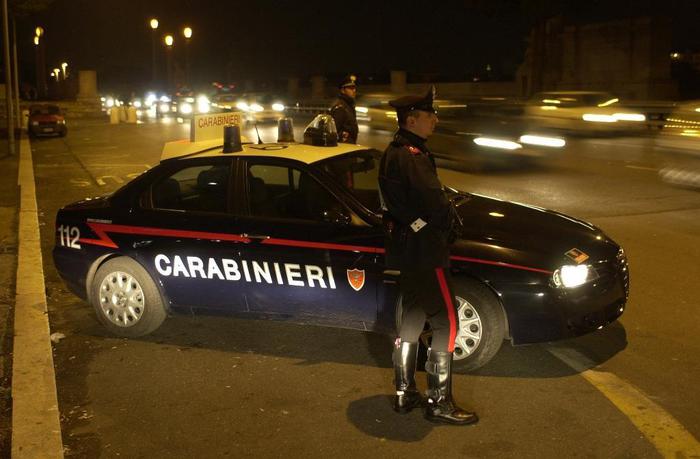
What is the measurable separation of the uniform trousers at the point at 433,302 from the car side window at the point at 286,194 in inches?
48.4

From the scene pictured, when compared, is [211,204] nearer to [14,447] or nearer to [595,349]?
[14,447]

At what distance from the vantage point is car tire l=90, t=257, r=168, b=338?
19.6 feet

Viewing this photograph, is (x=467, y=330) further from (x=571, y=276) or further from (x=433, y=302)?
(x=433, y=302)

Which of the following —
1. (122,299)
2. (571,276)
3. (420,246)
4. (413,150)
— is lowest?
(122,299)

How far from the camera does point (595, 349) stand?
18.6 feet

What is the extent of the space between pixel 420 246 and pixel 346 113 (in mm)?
5779

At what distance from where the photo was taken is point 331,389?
198 inches

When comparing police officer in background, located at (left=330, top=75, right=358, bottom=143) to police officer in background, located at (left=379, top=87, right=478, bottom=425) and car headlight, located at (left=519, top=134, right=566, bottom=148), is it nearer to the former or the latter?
police officer in background, located at (left=379, top=87, right=478, bottom=425)

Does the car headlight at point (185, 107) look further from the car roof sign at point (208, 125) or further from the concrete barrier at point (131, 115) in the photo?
the car roof sign at point (208, 125)

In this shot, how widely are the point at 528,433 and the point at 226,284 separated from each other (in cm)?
238

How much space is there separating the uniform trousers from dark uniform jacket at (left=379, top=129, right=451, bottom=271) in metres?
0.06

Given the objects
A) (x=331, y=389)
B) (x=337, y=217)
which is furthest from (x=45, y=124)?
(x=331, y=389)

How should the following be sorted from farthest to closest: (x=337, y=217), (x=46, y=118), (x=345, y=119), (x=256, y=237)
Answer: (x=46, y=118) → (x=345, y=119) → (x=256, y=237) → (x=337, y=217)

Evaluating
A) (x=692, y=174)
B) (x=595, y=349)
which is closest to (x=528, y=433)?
(x=595, y=349)
